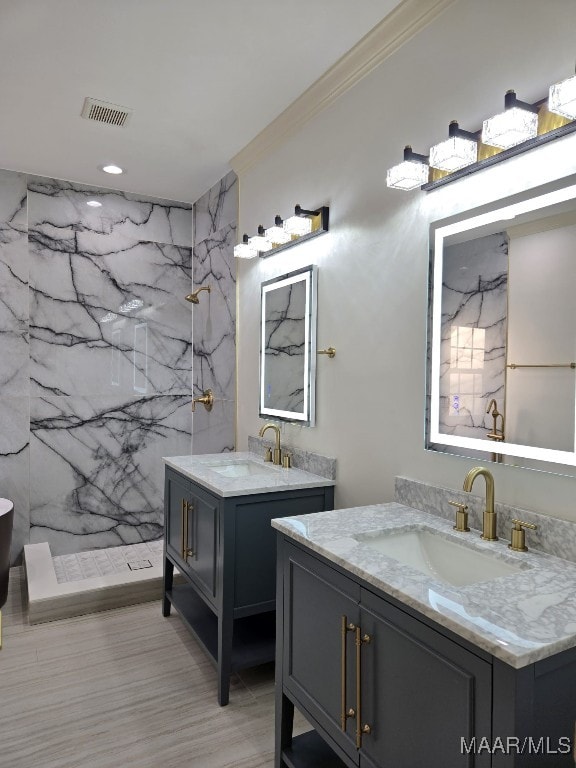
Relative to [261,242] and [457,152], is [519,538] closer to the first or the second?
[457,152]

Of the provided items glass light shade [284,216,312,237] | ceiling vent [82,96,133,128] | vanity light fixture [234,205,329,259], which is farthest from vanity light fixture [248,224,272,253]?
ceiling vent [82,96,133,128]

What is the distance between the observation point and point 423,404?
1.88 m

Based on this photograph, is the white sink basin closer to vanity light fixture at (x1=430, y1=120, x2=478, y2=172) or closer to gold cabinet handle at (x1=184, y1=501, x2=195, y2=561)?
gold cabinet handle at (x1=184, y1=501, x2=195, y2=561)

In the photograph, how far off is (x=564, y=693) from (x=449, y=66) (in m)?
1.82

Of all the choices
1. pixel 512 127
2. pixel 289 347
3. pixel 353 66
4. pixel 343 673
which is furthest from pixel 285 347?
pixel 343 673

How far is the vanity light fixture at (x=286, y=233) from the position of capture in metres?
2.43

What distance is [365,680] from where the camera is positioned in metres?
1.33

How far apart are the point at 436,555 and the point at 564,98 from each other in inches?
51.1

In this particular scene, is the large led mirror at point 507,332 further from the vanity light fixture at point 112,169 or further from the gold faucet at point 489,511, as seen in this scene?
the vanity light fixture at point 112,169

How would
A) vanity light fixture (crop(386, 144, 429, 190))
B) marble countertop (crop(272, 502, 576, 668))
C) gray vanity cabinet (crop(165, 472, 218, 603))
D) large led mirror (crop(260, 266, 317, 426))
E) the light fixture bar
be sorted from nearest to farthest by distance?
marble countertop (crop(272, 502, 576, 668)), vanity light fixture (crop(386, 144, 429, 190)), gray vanity cabinet (crop(165, 472, 218, 603)), the light fixture bar, large led mirror (crop(260, 266, 317, 426))

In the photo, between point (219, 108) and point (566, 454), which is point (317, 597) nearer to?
point (566, 454)

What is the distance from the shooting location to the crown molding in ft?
6.12

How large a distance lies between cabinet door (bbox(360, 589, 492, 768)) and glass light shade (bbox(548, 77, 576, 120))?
1.28 meters

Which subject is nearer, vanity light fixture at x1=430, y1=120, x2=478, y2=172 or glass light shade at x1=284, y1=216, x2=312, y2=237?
vanity light fixture at x1=430, y1=120, x2=478, y2=172
